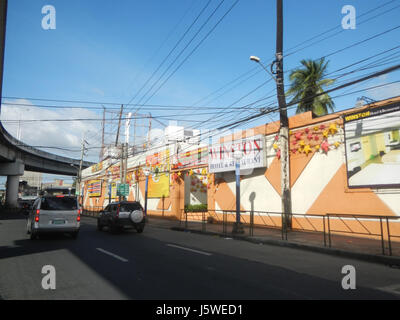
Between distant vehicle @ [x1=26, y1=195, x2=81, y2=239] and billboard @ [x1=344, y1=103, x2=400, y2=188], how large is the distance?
483 inches

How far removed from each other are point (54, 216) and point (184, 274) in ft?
26.5

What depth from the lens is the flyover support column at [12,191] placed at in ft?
156

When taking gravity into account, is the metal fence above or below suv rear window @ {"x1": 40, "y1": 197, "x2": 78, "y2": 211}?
below

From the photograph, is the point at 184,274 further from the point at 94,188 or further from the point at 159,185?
the point at 94,188

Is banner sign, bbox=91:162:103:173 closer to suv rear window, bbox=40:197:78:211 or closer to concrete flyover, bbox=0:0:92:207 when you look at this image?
concrete flyover, bbox=0:0:92:207

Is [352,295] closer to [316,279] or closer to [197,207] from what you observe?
[316,279]

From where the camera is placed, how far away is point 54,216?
1235 cm

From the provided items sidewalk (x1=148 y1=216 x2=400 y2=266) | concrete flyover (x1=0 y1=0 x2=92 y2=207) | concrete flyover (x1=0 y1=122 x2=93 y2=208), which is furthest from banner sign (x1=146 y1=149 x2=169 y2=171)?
concrete flyover (x1=0 y1=122 x2=93 y2=208)

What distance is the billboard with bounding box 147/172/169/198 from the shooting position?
27.7m

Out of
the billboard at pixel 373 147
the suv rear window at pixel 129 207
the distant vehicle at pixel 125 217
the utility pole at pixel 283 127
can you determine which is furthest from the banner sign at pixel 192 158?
the billboard at pixel 373 147

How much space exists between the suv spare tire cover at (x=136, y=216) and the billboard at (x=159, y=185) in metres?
11.3

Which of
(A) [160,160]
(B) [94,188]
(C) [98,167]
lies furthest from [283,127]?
(B) [94,188]
